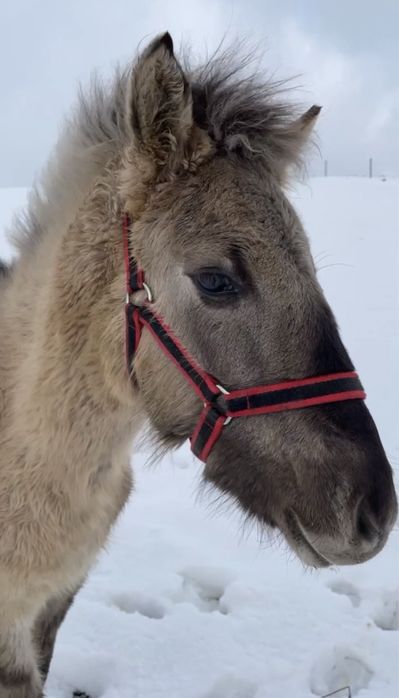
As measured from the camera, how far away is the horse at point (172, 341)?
2006mm

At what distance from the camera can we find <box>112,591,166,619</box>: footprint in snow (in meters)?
4.16

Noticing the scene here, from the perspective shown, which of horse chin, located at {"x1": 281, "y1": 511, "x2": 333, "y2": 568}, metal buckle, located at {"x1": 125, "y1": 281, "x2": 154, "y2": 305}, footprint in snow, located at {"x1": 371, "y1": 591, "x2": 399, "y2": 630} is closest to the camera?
horse chin, located at {"x1": 281, "y1": 511, "x2": 333, "y2": 568}

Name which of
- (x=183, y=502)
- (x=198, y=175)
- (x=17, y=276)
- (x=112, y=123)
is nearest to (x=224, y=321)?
(x=198, y=175)

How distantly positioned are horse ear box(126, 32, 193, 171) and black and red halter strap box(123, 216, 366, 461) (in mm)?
279

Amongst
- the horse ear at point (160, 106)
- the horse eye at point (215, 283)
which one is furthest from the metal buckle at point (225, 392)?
the horse ear at point (160, 106)

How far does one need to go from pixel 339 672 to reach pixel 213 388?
97.5 inches

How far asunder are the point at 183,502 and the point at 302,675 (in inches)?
85.9

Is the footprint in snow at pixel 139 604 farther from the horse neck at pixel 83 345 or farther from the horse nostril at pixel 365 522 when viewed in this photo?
the horse nostril at pixel 365 522

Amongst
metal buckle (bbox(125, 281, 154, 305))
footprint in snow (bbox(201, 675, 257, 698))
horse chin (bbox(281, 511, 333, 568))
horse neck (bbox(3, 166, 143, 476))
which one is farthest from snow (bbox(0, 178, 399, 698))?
metal buckle (bbox(125, 281, 154, 305))

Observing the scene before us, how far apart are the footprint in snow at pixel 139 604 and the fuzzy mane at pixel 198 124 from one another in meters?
2.68

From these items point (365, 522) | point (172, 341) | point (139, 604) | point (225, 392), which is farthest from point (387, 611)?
point (172, 341)

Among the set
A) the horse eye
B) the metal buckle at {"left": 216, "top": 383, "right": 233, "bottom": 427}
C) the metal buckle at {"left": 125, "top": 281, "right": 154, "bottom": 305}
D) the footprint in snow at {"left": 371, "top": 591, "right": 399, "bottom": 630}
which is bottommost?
the footprint in snow at {"left": 371, "top": 591, "right": 399, "bottom": 630}

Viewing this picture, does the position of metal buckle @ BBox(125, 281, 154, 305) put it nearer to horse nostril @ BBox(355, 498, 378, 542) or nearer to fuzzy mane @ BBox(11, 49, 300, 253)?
fuzzy mane @ BBox(11, 49, 300, 253)

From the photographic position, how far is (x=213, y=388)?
2117mm
